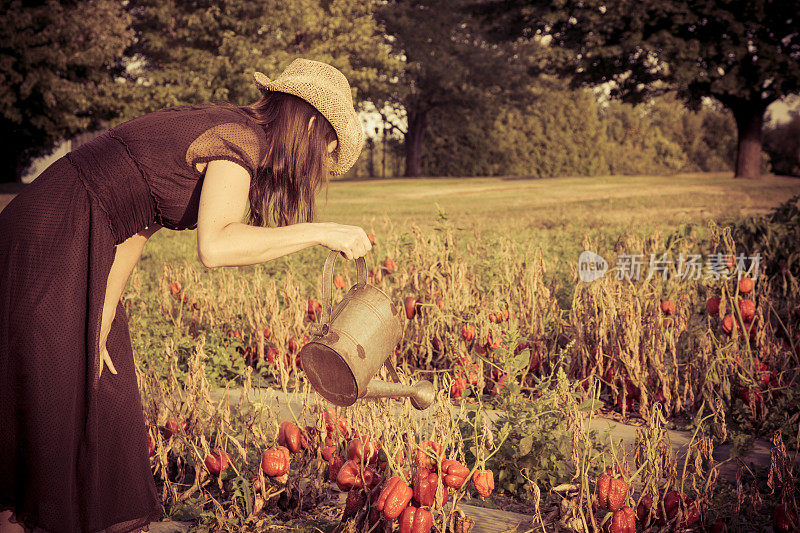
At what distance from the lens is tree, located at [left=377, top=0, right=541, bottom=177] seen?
3152 cm

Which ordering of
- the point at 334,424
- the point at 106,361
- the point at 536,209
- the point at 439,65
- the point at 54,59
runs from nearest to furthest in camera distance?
the point at 106,361 < the point at 334,424 < the point at 536,209 < the point at 54,59 < the point at 439,65

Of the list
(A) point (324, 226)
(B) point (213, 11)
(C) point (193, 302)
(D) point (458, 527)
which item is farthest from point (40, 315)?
(B) point (213, 11)

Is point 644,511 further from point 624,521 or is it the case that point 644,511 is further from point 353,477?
point 353,477

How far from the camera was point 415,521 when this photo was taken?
6.13 feet

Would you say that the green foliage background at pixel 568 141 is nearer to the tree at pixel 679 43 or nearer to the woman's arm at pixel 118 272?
the tree at pixel 679 43

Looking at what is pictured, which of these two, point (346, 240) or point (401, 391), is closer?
point (346, 240)

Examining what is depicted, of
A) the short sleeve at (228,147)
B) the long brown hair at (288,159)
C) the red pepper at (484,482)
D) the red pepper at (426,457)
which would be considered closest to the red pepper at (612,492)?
the red pepper at (484,482)

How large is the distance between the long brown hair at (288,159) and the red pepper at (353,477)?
28.6 inches

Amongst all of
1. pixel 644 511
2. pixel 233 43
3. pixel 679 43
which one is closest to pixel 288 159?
pixel 644 511

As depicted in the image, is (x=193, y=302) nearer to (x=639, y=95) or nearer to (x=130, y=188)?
(x=130, y=188)

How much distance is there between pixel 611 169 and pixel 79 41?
75.2 feet

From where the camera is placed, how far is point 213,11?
24047mm

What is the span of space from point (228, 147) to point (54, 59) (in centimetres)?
2041

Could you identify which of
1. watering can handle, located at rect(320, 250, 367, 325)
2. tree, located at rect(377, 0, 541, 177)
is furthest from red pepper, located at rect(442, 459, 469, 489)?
tree, located at rect(377, 0, 541, 177)
